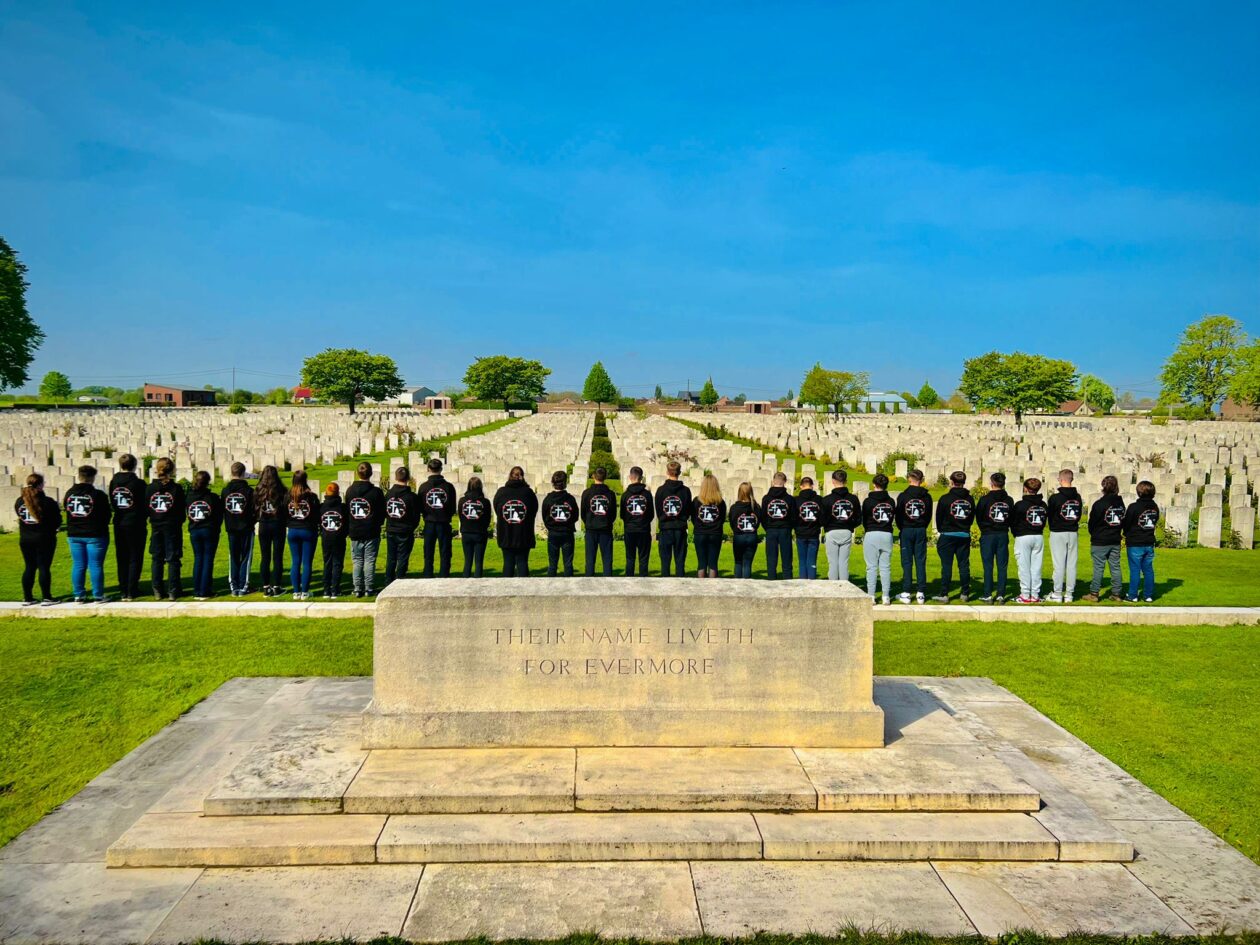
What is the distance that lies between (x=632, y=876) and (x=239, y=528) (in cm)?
770

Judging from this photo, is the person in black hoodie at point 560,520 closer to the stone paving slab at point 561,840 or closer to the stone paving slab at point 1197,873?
the stone paving slab at point 561,840

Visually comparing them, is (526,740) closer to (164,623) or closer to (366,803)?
(366,803)

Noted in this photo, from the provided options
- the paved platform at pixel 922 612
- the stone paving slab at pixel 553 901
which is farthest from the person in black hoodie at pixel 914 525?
the stone paving slab at pixel 553 901

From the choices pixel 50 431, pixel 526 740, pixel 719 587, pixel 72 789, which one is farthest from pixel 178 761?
pixel 50 431

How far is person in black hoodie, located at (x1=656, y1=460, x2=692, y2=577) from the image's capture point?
10328mm

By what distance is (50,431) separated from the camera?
33.6 meters

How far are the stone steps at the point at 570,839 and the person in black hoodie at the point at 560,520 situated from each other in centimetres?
556

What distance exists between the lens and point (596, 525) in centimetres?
1038

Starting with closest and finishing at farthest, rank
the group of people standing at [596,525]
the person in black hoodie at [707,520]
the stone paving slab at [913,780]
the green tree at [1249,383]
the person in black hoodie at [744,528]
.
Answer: the stone paving slab at [913,780] → the group of people standing at [596,525] → the person in black hoodie at [744,528] → the person in black hoodie at [707,520] → the green tree at [1249,383]

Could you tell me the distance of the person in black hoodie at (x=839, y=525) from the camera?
10125 mm

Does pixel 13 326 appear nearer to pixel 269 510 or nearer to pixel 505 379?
pixel 505 379

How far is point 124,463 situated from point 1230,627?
42.7 feet

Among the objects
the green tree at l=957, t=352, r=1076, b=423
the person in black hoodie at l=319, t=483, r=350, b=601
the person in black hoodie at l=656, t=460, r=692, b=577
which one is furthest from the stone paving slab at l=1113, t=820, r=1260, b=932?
the green tree at l=957, t=352, r=1076, b=423

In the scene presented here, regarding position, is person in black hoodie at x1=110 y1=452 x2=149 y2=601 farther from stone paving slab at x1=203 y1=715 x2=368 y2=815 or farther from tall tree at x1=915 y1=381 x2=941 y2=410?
tall tree at x1=915 y1=381 x2=941 y2=410
